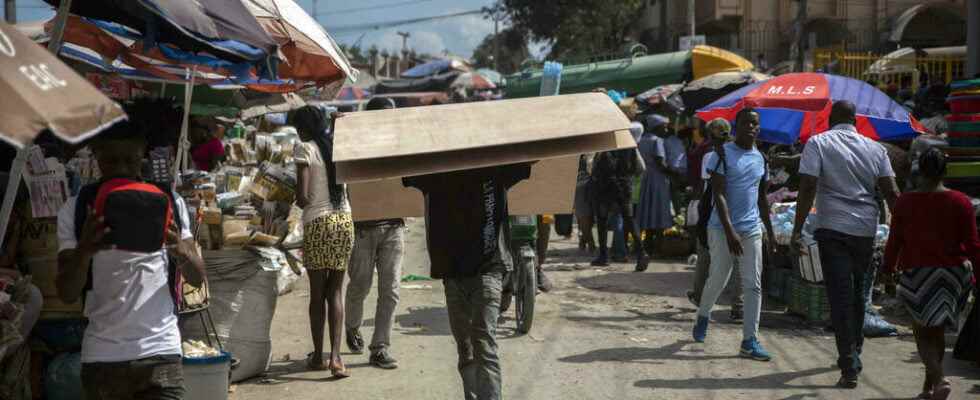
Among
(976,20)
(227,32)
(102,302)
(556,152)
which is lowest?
(102,302)

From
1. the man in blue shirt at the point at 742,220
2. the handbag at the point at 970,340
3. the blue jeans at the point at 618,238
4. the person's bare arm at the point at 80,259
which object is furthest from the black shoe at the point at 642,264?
the person's bare arm at the point at 80,259

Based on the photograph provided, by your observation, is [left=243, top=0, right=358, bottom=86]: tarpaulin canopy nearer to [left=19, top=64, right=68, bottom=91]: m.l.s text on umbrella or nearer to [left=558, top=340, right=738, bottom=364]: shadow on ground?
[left=558, top=340, right=738, bottom=364]: shadow on ground

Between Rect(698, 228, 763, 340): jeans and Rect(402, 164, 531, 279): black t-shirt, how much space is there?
2676 millimetres

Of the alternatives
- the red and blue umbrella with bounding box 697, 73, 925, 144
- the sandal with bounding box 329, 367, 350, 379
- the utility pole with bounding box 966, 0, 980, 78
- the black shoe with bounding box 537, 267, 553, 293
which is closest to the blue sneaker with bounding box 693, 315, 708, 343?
the sandal with bounding box 329, 367, 350, 379

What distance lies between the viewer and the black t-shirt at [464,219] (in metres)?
5.44

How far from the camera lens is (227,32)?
16.5 feet

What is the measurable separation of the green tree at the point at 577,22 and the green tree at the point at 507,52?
3.12 ft

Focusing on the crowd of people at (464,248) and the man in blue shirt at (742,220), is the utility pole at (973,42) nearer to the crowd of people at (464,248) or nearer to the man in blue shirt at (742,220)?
the crowd of people at (464,248)

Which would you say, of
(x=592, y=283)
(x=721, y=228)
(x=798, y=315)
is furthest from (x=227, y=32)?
(x=592, y=283)

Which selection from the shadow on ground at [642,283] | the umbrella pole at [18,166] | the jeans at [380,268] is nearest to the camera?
the umbrella pole at [18,166]

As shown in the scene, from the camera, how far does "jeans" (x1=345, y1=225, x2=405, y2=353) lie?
24.0 ft

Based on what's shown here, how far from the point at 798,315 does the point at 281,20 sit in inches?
224

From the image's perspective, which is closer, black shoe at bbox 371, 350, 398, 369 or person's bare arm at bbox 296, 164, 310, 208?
person's bare arm at bbox 296, 164, 310, 208

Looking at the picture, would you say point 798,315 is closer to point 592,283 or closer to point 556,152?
point 592,283
